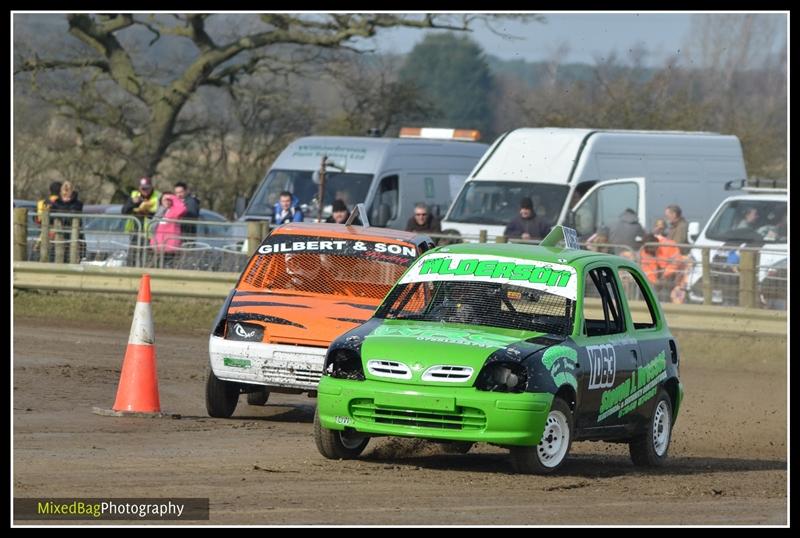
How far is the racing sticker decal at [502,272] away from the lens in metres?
10.0

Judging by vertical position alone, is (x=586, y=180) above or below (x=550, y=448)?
above

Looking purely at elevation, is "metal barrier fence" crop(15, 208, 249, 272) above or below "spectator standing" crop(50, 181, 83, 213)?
below

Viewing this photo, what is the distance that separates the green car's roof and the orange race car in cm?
150

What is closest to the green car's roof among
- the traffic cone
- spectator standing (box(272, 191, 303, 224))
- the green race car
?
the green race car

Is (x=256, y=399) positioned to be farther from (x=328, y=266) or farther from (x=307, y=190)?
(x=307, y=190)

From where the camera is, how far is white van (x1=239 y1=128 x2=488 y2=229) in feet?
83.6

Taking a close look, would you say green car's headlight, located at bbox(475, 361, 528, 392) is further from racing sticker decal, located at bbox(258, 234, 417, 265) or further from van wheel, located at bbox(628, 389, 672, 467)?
racing sticker decal, located at bbox(258, 234, 417, 265)

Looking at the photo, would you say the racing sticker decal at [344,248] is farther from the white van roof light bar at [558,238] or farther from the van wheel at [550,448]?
the van wheel at [550,448]

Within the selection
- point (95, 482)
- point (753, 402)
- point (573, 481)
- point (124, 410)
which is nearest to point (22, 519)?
point (95, 482)

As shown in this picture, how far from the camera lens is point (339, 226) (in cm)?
1323

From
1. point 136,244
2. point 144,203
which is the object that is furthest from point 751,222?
point 144,203

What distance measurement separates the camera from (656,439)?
10547mm

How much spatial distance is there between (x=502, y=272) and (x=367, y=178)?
15632 mm

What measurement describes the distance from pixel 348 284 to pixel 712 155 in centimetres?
1417
